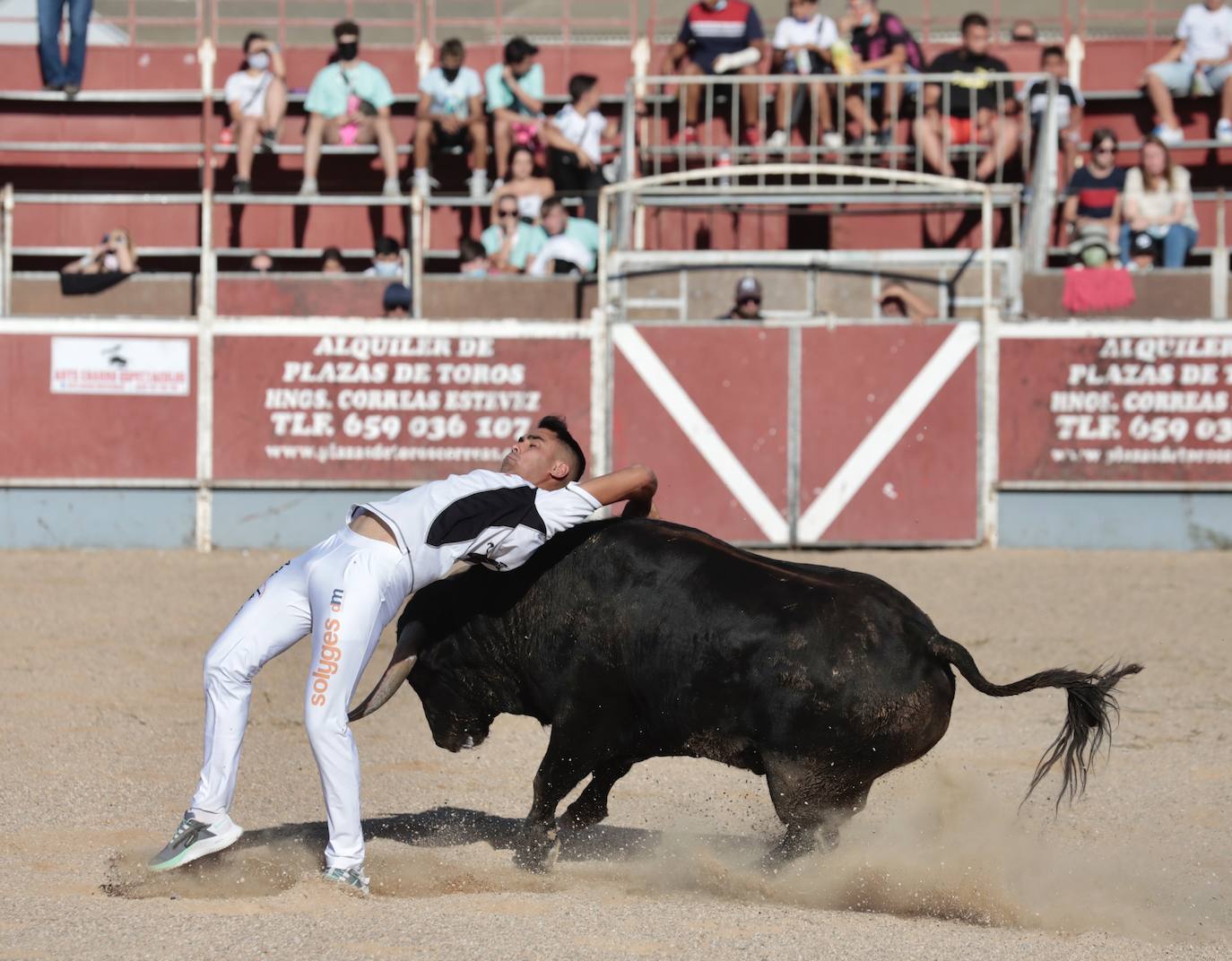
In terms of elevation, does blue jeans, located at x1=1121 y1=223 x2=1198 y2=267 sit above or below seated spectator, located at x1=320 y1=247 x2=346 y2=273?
above

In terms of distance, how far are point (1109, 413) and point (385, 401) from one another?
5.02m

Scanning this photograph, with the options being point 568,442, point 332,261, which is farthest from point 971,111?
point 568,442

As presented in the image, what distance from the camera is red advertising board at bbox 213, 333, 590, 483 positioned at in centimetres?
1218

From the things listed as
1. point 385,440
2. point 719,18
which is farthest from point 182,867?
point 719,18

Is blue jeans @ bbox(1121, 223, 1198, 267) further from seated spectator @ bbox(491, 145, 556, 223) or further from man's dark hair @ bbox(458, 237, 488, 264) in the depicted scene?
man's dark hair @ bbox(458, 237, 488, 264)

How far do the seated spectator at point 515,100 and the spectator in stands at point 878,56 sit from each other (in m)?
2.64

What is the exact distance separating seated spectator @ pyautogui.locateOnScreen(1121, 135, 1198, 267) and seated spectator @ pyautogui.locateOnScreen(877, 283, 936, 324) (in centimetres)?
182

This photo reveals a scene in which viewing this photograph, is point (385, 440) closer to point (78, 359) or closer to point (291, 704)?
point (78, 359)

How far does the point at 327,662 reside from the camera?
483 cm

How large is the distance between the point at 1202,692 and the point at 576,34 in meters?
10.6

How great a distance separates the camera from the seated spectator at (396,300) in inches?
497

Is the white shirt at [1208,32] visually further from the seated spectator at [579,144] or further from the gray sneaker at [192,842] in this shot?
the gray sneaker at [192,842]

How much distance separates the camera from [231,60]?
16469 millimetres

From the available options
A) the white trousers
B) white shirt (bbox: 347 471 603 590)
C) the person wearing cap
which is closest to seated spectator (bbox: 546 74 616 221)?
the person wearing cap
